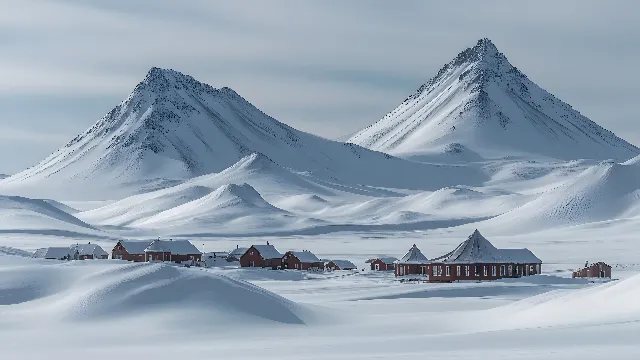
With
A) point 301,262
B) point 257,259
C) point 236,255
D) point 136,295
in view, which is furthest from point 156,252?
point 136,295

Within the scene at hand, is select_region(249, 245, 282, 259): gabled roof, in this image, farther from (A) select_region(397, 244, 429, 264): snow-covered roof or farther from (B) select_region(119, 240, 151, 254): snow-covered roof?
(A) select_region(397, 244, 429, 264): snow-covered roof

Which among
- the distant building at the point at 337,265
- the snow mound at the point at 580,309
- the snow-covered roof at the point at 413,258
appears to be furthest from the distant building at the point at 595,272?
the snow mound at the point at 580,309

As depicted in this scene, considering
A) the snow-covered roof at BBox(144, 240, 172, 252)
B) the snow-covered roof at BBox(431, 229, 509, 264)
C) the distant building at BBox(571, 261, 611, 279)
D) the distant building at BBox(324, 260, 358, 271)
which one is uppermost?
the snow-covered roof at BBox(144, 240, 172, 252)

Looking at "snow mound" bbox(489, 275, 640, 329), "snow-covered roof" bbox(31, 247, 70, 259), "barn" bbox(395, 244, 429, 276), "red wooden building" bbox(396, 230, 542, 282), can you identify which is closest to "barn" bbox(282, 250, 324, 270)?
"barn" bbox(395, 244, 429, 276)

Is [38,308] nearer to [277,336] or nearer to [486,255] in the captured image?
[277,336]

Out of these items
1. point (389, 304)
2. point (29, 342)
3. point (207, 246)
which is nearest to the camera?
point (29, 342)

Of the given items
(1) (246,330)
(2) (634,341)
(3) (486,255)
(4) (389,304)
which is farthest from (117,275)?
(3) (486,255)
